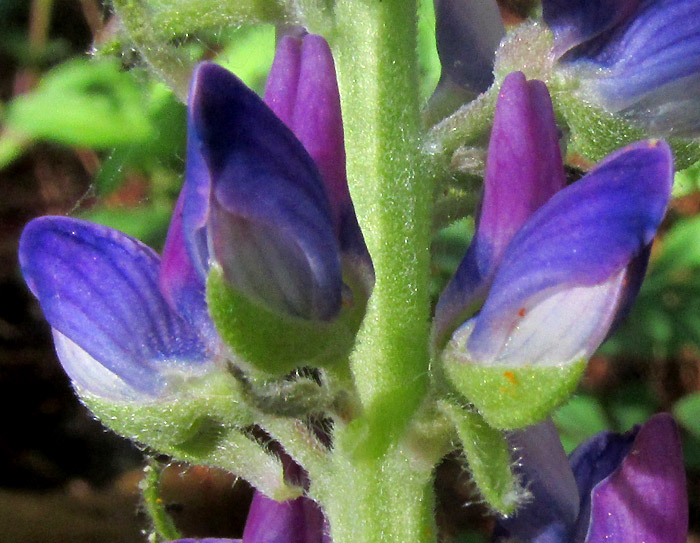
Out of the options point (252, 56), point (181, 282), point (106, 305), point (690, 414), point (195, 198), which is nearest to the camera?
point (195, 198)

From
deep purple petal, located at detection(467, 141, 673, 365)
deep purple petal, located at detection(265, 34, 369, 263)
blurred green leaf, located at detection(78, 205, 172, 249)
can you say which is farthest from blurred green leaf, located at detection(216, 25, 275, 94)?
deep purple petal, located at detection(467, 141, 673, 365)

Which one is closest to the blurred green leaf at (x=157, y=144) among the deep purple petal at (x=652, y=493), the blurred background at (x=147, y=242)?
the blurred background at (x=147, y=242)

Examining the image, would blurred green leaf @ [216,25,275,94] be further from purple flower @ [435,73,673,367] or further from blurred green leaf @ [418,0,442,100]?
purple flower @ [435,73,673,367]

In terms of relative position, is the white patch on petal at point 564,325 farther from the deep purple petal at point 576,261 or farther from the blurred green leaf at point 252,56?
the blurred green leaf at point 252,56

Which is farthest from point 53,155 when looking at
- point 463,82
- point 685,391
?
point 463,82

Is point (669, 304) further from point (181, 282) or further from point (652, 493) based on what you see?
point (181, 282)

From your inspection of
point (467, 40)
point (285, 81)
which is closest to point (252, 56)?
point (467, 40)
